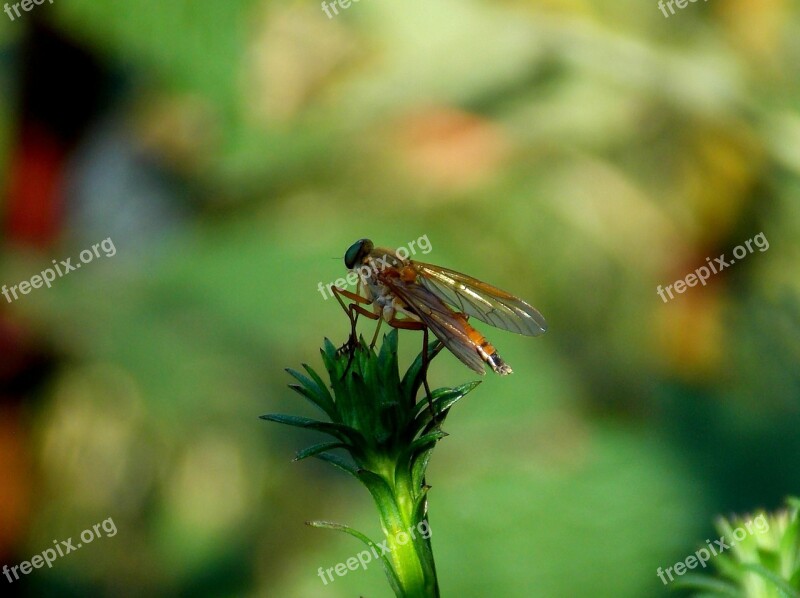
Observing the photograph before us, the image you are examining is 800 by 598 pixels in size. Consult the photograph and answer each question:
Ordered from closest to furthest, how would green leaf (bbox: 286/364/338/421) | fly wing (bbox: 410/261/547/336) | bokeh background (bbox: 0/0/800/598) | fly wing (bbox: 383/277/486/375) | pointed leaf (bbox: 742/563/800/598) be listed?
pointed leaf (bbox: 742/563/800/598) → green leaf (bbox: 286/364/338/421) → fly wing (bbox: 383/277/486/375) → fly wing (bbox: 410/261/547/336) → bokeh background (bbox: 0/0/800/598)

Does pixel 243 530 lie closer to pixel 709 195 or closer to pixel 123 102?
pixel 123 102

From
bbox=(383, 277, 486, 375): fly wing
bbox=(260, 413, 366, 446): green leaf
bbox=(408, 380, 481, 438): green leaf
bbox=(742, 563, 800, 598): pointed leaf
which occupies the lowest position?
bbox=(742, 563, 800, 598): pointed leaf

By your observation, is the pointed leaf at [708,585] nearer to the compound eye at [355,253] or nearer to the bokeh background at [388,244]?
the compound eye at [355,253]

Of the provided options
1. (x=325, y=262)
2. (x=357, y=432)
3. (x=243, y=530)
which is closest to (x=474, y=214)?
(x=325, y=262)

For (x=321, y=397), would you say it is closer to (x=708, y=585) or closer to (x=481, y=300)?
(x=708, y=585)

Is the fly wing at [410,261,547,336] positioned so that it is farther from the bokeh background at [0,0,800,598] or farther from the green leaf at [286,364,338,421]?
the bokeh background at [0,0,800,598]

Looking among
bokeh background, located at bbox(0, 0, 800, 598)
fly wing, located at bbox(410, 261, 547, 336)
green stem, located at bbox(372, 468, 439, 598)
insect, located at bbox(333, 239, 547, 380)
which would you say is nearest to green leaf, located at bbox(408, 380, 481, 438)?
green stem, located at bbox(372, 468, 439, 598)
